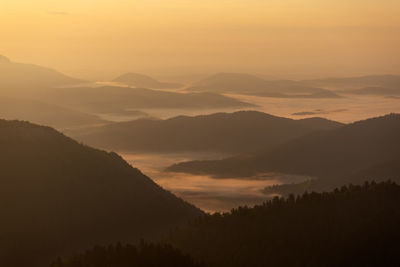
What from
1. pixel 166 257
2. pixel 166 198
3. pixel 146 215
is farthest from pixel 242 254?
pixel 166 198

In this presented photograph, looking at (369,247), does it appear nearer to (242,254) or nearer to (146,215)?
(242,254)

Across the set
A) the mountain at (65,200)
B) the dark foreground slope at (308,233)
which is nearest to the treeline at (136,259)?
the dark foreground slope at (308,233)

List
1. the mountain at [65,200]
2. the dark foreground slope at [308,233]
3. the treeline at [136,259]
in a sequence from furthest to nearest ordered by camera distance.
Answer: the mountain at [65,200] < the dark foreground slope at [308,233] < the treeline at [136,259]

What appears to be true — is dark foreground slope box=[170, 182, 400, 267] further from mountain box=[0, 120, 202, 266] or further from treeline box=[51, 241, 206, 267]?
mountain box=[0, 120, 202, 266]

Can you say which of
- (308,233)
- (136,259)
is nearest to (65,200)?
(308,233)

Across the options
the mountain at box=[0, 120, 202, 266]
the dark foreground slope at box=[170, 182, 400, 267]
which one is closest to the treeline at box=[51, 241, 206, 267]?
the dark foreground slope at box=[170, 182, 400, 267]

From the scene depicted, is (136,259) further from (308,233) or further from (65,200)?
(65,200)

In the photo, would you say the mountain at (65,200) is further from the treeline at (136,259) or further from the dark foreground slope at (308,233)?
the treeline at (136,259)

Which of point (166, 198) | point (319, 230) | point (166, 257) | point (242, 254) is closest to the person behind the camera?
point (166, 257)
